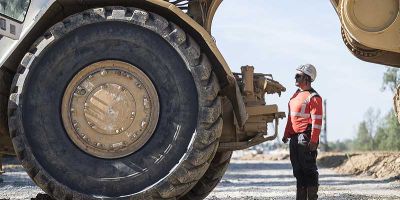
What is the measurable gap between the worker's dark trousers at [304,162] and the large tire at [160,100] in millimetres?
2562

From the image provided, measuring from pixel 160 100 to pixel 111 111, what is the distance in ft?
1.30

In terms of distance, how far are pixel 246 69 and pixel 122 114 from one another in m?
1.30

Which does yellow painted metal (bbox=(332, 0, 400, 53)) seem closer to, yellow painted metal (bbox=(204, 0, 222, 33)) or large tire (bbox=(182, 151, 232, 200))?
yellow painted metal (bbox=(204, 0, 222, 33))

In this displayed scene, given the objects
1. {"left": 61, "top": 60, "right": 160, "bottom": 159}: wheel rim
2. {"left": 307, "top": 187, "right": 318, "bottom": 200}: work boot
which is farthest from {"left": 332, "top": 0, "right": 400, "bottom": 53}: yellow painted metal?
{"left": 307, "top": 187, "right": 318, "bottom": 200}: work boot

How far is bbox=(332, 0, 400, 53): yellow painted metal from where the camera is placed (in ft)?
19.7

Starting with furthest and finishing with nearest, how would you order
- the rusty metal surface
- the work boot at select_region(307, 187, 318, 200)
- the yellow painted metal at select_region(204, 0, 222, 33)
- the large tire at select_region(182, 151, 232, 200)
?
the work boot at select_region(307, 187, 318, 200) < the large tire at select_region(182, 151, 232, 200) < the yellow painted metal at select_region(204, 0, 222, 33) < the rusty metal surface

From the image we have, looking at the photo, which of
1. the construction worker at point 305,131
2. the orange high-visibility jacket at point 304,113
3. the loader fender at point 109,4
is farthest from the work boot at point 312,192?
the loader fender at point 109,4

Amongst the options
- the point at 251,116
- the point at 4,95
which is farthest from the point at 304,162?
the point at 4,95

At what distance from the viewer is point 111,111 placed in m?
5.63

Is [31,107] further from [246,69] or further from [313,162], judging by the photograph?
[313,162]

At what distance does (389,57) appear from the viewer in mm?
6527

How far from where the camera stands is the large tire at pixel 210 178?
7.09 meters

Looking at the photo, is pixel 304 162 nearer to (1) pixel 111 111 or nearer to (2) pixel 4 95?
(1) pixel 111 111

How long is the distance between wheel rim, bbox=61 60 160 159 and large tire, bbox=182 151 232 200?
5.18ft
